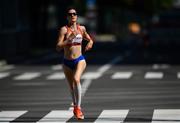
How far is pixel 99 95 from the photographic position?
22031mm

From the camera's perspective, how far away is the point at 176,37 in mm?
61000

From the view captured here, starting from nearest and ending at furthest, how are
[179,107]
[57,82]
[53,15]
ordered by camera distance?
[179,107] < [57,82] < [53,15]

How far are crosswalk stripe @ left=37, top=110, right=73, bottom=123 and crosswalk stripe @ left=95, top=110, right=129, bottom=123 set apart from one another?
574 mm

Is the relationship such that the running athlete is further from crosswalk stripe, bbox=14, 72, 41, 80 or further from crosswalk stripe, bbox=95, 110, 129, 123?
crosswalk stripe, bbox=14, 72, 41, 80

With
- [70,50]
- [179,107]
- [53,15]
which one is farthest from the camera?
[53,15]

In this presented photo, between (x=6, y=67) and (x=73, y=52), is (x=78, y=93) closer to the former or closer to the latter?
(x=73, y=52)

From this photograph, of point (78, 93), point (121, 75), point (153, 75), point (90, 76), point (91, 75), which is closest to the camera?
point (78, 93)

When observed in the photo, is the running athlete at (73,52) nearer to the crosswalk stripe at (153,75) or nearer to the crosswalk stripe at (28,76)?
the crosswalk stripe at (153,75)

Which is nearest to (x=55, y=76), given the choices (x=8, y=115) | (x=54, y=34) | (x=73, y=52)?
(x=8, y=115)

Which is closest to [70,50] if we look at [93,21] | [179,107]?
[179,107]

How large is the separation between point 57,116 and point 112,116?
0.99m

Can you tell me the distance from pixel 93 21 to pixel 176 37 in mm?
46058

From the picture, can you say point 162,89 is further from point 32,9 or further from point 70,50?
point 32,9

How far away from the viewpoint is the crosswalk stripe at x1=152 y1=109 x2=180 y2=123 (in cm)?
1528
